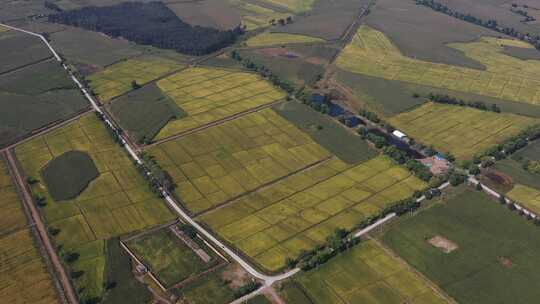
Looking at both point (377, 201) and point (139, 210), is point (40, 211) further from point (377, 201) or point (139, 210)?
point (377, 201)

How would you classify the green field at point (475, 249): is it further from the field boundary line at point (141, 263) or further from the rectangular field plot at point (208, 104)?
the rectangular field plot at point (208, 104)

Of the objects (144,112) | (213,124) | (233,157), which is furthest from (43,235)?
(213,124)

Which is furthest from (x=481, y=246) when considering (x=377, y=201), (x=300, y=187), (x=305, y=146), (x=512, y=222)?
(x=305, y=146)

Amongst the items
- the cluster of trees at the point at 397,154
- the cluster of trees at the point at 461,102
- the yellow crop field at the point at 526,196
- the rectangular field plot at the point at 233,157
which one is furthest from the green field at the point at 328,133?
the cluster of trees at the point at 461,102

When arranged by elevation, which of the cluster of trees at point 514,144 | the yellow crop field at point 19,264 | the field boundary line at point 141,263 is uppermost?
the cluster of trees at point 514,144

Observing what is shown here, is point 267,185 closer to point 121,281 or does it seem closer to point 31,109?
point 121,281

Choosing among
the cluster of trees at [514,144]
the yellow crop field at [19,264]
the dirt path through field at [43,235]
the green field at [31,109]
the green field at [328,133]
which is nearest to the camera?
the yellow crop field at [19,264]
